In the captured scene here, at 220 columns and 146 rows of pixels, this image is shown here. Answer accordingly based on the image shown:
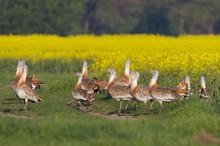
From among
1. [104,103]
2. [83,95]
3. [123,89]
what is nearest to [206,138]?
[123,89]

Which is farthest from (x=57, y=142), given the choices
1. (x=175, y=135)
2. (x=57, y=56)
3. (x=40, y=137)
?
(x=57, y=56)

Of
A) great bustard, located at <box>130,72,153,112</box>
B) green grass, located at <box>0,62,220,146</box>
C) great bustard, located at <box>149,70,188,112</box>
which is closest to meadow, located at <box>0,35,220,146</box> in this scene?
green grass, located at <box>0,62,220,146</box>

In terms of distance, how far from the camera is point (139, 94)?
23016 millimetres

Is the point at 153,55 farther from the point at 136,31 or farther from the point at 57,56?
the point at 136,31

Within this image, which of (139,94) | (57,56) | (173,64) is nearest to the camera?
(139,94)

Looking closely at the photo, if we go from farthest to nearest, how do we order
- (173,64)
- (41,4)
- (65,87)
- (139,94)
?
(41,4)
(65,87)
(173,64)
(139,94)

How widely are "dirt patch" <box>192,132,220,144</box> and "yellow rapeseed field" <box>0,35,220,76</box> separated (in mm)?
9656

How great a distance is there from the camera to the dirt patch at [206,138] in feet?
55.9

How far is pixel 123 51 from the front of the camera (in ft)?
131

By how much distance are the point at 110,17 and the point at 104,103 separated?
6822cm

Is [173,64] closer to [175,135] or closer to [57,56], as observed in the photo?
[175,135]

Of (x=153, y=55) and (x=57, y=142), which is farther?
(x=153, y=55)

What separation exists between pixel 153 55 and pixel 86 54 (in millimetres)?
15436

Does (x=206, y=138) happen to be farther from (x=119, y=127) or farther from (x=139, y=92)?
(x=139, y=92)
